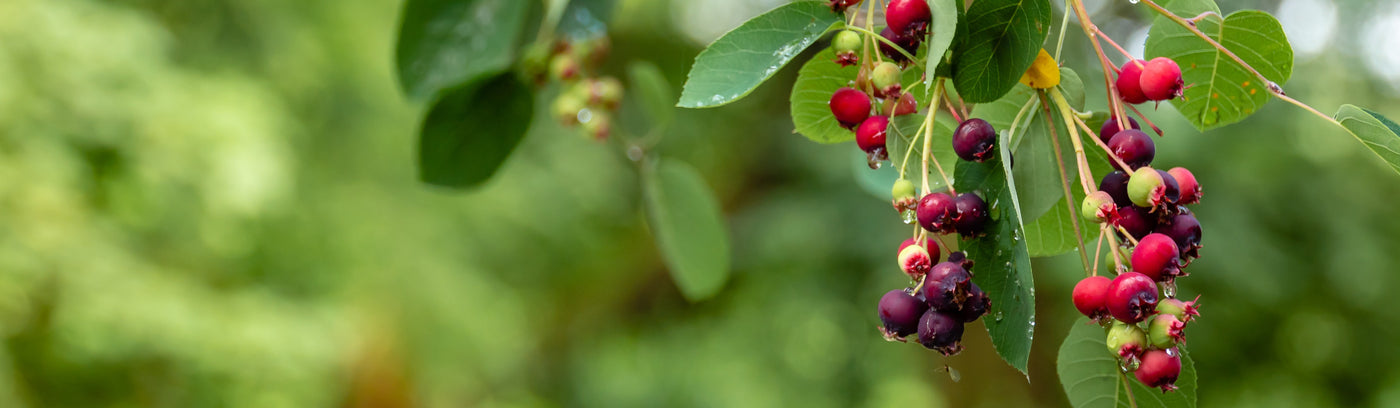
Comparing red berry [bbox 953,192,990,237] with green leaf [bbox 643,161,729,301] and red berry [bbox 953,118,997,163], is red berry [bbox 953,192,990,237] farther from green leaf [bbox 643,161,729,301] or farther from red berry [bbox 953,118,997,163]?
green leaf [bbox 643,161,729,301]

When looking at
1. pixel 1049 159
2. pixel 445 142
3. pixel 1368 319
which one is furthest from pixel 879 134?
pixel 1368 319

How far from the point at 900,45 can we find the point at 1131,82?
80 mm

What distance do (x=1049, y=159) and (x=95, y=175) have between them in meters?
2.20

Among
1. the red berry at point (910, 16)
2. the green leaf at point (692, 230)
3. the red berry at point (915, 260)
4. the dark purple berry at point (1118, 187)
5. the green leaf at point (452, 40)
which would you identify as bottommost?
the green leaf at point (692, 230)

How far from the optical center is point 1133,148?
0.27 m

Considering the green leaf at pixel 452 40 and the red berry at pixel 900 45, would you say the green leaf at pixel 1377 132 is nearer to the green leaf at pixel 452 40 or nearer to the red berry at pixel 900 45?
the red berry at pixel 900 45

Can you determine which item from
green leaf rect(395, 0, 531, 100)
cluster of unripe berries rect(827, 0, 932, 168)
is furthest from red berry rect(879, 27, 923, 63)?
green leaf rect(395, 0, 531, 100)

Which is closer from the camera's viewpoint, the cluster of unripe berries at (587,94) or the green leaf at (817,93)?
the green leaf at (817,93)

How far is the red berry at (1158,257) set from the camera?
25 centimetres

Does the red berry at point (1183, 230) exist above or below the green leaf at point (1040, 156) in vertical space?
below

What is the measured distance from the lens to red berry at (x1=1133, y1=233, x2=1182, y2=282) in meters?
0.25

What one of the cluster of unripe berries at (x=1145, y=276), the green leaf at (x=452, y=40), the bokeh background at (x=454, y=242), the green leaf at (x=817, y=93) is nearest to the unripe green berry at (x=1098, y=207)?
the cluster of unripe berries at (x=1145, y=276)

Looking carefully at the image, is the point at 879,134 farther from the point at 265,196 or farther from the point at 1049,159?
the point at 265,196

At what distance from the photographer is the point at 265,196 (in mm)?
1974
